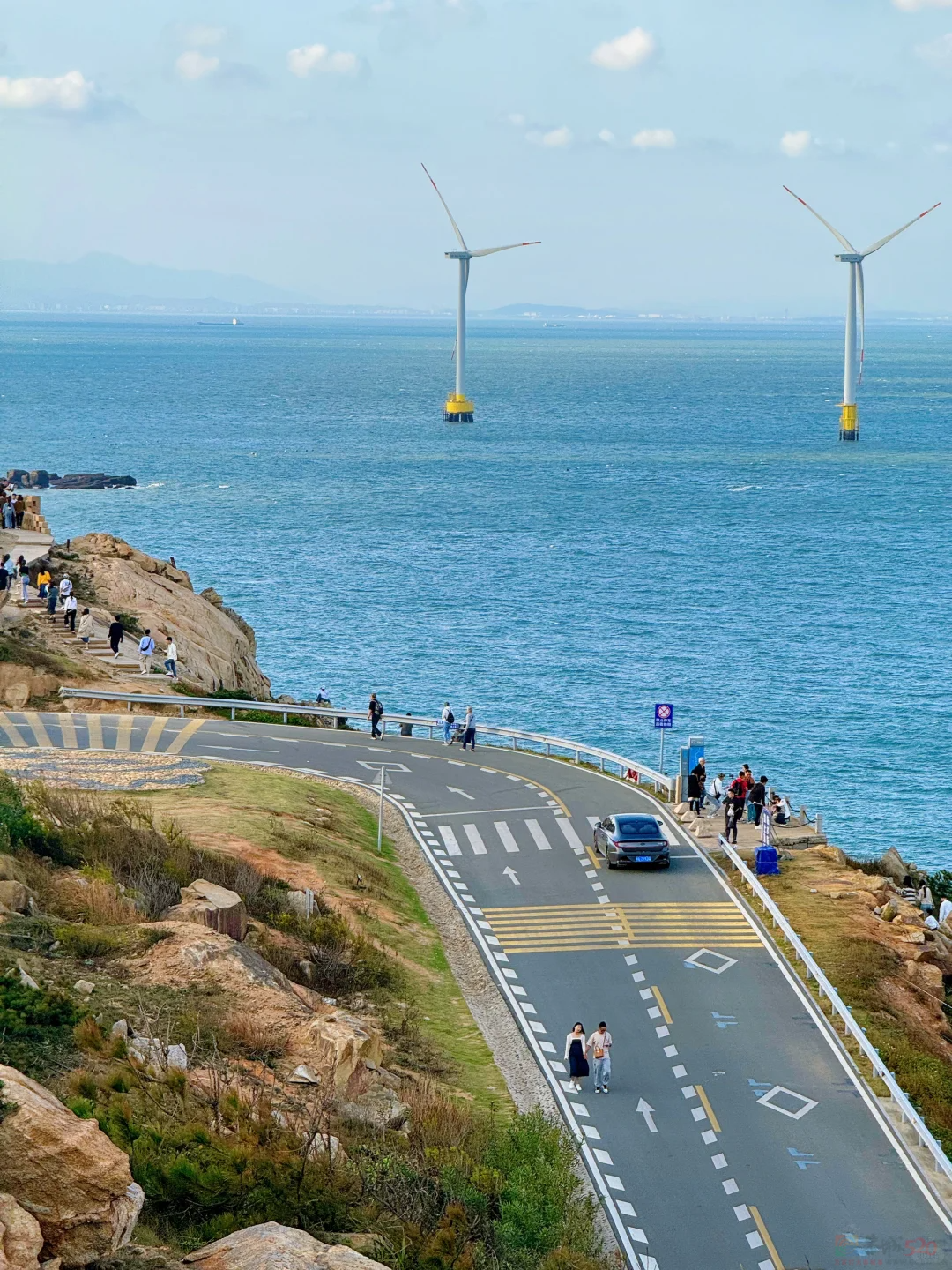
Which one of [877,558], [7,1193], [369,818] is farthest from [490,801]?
[877,558]

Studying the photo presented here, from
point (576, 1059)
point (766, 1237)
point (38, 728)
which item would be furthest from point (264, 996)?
point (38, 728)

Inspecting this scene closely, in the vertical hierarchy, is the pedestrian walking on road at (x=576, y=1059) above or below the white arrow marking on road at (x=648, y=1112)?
above

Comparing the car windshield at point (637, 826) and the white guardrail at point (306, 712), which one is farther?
the white guardrail at point (306, 712)

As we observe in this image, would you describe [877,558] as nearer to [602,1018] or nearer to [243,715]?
[243,715]

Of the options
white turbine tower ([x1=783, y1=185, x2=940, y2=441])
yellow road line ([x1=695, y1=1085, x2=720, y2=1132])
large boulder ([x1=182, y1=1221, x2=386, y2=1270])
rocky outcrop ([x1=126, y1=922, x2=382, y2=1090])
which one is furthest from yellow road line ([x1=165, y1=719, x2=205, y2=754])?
white turbine tower ([x1=783, y1=185, x2=940, y2=441])

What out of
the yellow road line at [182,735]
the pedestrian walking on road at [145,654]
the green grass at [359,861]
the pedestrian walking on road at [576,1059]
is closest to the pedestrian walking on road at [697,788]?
the green grass at [359,861]

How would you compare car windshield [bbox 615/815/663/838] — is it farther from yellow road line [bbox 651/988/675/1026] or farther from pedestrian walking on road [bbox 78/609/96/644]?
pedestrian walking on road [bbox 78/609/96/644]

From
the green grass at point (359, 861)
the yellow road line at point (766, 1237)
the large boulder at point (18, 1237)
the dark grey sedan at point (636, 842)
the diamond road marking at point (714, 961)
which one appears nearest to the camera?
the large boulder at point (18, 1237)

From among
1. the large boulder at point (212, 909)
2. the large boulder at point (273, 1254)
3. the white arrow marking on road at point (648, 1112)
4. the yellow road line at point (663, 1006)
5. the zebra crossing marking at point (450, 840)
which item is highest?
the large boulder at point (273, 1254)

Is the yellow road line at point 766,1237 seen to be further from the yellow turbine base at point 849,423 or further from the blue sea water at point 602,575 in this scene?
the yellow turbine base at point 849,423
